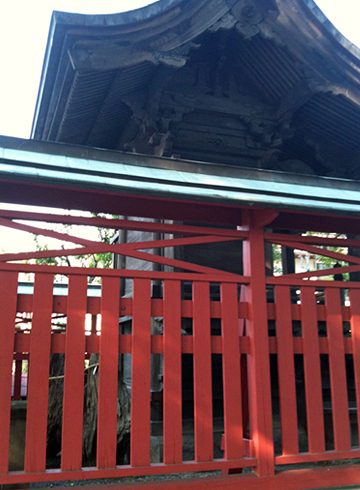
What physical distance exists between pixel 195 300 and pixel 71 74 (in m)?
3.79

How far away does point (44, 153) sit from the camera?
3.60 m

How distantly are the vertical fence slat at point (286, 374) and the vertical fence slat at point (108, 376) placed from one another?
146 centimetres

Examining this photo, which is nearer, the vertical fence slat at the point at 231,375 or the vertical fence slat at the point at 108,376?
the vertical fence slat at the point at 108,376

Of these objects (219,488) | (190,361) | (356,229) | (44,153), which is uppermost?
(44,153)

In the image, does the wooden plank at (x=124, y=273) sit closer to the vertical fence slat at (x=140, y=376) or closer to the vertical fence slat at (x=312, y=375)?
the vertical fence slat at (x=140, y=376)

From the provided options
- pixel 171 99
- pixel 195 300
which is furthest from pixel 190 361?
pixel 171 99

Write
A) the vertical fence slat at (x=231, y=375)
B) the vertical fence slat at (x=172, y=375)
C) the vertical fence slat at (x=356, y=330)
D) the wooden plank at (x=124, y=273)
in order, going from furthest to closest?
1. the vertical fence slat at (x=356, y=330)
2. the vertical fence slat at (x=231, y=375)
3. the vertical fence slat at (x=172, y=375)
4. the wooden plank at (x=124, y=273)


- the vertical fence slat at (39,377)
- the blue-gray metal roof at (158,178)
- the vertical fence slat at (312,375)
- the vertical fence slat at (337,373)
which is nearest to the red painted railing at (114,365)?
the vertical fence slat at (39,377)

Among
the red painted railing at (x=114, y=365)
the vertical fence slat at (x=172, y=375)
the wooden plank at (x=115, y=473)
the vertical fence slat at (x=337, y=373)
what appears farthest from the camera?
the vertical fence slat at (x=337, y=373)

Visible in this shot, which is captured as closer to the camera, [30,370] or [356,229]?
[30,370]

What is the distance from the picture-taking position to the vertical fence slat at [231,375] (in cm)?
370

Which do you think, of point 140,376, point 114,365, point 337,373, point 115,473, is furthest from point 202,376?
point 337,373

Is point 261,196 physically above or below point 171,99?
below

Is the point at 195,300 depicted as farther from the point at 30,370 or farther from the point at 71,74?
the point at 71,74
